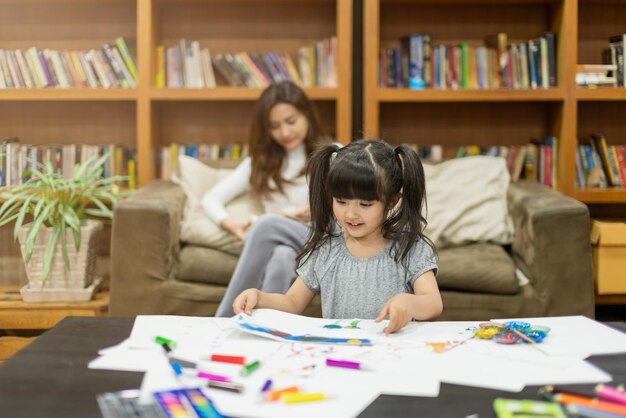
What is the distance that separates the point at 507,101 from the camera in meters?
3.75

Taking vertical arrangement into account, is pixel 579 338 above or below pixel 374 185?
below

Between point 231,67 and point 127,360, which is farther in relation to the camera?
point 231,67

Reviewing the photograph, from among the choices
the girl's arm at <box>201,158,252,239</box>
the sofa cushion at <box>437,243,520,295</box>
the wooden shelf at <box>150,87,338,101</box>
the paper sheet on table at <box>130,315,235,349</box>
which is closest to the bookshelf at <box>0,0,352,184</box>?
the wooden shelf at <box>150,87,338,101</box>

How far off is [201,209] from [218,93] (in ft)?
1.96

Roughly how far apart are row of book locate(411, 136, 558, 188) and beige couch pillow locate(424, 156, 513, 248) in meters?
0.28

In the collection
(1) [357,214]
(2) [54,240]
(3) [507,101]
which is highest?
(3) [507,101]

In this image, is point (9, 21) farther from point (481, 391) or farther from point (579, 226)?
point (481, 391)

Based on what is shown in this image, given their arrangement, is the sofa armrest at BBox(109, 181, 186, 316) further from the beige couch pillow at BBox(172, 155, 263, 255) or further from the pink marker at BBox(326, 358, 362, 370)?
the pink marker at BBox(326, 358, 362, 370)

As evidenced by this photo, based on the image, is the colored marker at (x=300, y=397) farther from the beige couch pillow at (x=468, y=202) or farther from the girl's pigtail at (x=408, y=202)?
the beige couch pillow at (x=468, y=202)

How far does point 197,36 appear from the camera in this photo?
3854 millimetres

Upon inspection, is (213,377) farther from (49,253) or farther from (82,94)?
(82,94)

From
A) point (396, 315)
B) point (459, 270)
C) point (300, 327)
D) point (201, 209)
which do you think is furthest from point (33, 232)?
point (396, 315)

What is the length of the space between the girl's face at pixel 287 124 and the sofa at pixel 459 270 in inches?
17.6

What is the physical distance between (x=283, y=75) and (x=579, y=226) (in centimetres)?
→ 150
